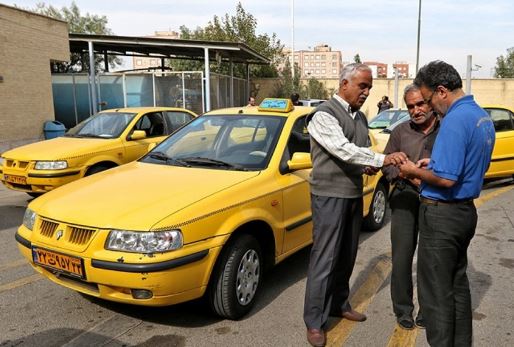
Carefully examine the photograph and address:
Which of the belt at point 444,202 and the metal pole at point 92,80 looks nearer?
the belt at point 444,202

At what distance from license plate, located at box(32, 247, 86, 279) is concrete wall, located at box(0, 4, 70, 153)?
11629 millimetres

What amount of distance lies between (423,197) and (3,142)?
45.0 ft

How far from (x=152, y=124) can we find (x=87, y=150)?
1.48 metres

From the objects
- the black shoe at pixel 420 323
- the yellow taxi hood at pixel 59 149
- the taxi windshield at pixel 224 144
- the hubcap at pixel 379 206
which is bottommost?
the black shoe at pixel 420 323

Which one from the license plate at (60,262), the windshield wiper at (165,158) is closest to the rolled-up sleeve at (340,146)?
the windshield wiper at (165,158)

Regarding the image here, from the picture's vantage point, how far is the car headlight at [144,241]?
9.72ft

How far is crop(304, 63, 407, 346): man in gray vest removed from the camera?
2922 millimetres

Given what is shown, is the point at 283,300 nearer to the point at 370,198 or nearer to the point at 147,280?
the point at 147,280

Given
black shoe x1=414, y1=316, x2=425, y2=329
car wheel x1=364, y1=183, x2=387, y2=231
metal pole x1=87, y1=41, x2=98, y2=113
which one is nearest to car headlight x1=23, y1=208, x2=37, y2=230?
black shoe x1=414, y1=316, x2=425, y2=329

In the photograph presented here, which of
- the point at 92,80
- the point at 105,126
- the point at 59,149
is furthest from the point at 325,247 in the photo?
the point at 92,80

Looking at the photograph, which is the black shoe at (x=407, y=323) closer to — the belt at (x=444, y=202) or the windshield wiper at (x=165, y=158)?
the belt at (x=444, y=202)

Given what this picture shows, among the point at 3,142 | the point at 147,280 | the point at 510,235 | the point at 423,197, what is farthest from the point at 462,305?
the point at 3,142

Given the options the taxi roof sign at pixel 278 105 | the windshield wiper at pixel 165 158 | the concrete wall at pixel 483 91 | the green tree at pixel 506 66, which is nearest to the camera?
the windshield wiper at pixel 165 158

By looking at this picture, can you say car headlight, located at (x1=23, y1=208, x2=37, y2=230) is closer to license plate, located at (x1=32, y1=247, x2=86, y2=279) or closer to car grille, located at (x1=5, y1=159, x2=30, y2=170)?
license plate, located at (x1=32, y1=247, x2=86, y2=279)
